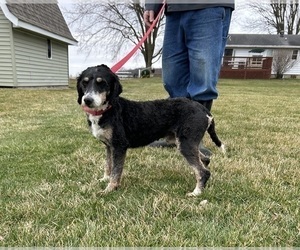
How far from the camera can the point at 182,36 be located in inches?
148

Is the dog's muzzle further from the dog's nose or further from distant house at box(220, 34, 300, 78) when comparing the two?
distant house at box(220, 34, 300, 78)

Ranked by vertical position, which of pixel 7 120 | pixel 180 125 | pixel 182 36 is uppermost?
pixel 182 36

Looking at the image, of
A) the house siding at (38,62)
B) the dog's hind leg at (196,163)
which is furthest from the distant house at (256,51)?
the dog's hind leg at (196,163)

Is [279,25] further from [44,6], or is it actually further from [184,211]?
[184,211]

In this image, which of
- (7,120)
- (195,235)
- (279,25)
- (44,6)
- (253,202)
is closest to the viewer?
(195,235)

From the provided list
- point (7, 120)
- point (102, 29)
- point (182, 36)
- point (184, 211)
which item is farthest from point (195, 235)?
point (102, 29)

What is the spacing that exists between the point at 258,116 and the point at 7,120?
575cm

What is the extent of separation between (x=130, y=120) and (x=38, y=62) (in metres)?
14.0

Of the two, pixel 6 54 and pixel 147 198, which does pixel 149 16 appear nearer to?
pixel 147 198

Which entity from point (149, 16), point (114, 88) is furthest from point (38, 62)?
point (114, 88)

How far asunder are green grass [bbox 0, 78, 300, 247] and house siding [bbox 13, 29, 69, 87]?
→ 10.4 m

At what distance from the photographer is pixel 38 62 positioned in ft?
51.3

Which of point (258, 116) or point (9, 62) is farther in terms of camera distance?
point (9, 62)

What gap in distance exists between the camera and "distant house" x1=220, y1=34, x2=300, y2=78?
3541 cm
